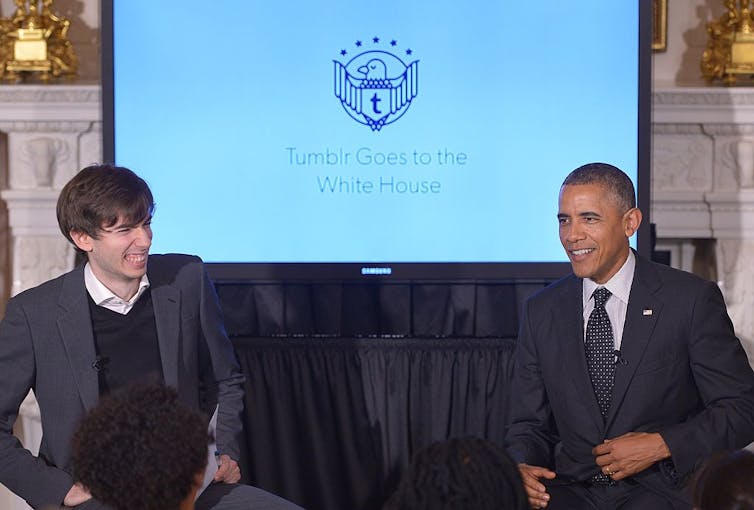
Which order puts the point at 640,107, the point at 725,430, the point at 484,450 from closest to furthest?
the point at 484,450 < the point at 725,430 < the point at 640,107

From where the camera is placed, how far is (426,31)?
154 inches

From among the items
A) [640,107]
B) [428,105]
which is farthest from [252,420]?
[640,107]

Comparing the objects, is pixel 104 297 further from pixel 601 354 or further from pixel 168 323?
pixel 601 354

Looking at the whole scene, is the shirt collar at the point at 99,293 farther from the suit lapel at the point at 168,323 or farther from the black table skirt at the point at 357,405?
the black table skirt at the point at 357,405

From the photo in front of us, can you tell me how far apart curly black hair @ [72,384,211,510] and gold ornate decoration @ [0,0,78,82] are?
2.83 metres

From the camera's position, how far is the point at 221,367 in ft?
9.48

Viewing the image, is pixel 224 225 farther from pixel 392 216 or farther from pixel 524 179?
pixel 524 179

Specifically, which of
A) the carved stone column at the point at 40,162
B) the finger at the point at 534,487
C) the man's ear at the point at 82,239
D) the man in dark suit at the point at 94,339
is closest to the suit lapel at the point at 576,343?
the finger at the point at 534,487

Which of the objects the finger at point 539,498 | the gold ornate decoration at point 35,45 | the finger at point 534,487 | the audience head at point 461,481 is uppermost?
the gold ornate decoration at point 35,45

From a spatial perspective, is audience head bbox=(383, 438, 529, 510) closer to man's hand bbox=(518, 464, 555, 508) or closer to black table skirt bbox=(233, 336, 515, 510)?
man's hand bbox=(518, 464, 555, 508)

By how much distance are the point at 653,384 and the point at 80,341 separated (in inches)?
54.7

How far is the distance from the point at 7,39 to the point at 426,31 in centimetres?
166

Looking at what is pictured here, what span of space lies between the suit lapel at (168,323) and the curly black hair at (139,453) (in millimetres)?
951

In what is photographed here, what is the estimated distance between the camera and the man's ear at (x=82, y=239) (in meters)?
2.66
